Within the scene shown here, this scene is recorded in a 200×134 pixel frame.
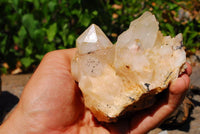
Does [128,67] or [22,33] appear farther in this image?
[22,33]

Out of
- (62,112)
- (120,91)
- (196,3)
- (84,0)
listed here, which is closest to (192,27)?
(196,3)

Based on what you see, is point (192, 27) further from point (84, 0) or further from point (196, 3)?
point (84, 0)

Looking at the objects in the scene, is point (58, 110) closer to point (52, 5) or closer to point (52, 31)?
point (52, 31)

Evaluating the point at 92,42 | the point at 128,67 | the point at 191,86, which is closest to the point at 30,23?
the point at 92,42

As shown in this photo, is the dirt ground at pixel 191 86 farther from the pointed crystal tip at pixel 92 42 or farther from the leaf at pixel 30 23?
the pointed crystal tip at pixel 92 42

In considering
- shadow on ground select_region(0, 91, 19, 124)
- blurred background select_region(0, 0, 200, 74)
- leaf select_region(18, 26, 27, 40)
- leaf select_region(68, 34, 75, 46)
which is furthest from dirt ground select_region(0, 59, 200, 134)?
leaf select_region(68, 34, 75, 46)

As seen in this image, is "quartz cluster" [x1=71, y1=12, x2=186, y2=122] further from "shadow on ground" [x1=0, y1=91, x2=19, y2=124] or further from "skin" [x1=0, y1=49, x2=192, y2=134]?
"shadow on ground" [x1=0, y1=91, x2=19, y2=124]
